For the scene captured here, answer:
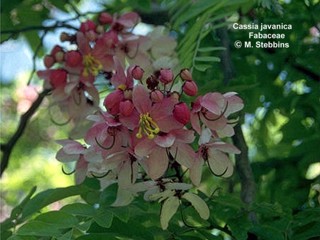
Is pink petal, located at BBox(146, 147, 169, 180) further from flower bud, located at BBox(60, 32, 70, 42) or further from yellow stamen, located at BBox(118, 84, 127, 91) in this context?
flower bud, located at BBox(60, 32, 70, 42)

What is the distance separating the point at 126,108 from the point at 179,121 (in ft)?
0.24

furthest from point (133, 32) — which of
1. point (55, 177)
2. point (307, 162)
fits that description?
point (55, 177)

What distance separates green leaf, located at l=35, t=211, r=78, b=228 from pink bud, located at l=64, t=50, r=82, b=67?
0.44 metres

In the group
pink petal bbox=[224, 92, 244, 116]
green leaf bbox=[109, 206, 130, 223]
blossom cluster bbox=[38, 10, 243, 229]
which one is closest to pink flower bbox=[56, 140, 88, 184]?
blossom cluster bbox=[38, 10, 243, 229]

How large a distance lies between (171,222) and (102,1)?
1.06 m

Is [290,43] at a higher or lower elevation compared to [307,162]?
higher

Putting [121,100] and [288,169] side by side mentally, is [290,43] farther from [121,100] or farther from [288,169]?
[121,100]

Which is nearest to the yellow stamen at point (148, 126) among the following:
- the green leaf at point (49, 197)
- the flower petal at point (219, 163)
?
the flower petal at point (219, 163)

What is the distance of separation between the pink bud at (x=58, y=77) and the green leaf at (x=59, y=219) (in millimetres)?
454

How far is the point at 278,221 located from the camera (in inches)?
46.7

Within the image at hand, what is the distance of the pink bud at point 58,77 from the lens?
1.49m

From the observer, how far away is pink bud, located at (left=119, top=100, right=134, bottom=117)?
42.1 inches

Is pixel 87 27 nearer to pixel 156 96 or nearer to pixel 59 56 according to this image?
pixel 59 56

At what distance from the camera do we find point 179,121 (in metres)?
1.08
